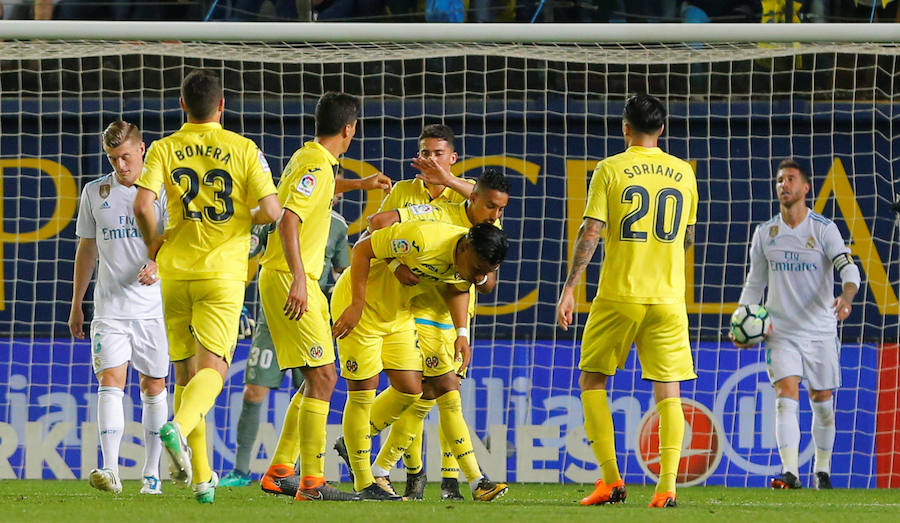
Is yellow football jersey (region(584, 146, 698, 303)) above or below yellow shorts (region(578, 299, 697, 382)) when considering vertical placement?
above

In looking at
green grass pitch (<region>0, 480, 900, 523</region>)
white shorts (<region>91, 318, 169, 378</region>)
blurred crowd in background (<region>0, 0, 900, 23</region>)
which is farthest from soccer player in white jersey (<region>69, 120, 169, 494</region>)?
blurred crowd in background (<region>0, 0, 900, 23</region>)

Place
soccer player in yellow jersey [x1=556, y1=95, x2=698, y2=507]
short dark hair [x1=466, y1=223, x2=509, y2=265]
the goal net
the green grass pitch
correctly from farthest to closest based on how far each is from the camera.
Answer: the goal net
soccer player in yellow jersey [x1=556, y1=95, x2=698, y2=507]
short dark hair [x1=466, y1=223, x2=509, y2=265]
the green grass pitch

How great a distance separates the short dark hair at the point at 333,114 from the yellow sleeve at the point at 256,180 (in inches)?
19.1

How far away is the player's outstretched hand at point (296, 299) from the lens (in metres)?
5.71

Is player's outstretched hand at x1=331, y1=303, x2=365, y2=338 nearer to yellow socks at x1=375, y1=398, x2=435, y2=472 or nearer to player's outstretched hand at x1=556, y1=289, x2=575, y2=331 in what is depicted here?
yellow socks at x1=375, y1=398, x2=435, y2=472

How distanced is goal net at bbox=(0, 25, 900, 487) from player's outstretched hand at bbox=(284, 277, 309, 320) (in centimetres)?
312

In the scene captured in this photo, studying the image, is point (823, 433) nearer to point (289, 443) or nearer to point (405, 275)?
point (405, 275)

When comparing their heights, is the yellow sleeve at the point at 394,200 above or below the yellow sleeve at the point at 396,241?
above

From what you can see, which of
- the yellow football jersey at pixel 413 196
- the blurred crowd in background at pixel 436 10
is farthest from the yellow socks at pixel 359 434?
the blurred crowd in background at pixel 436 10

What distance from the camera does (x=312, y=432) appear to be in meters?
6.02

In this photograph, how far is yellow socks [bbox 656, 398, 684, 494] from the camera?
19.5 ft

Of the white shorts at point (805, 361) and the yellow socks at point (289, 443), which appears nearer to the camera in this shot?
the yellow socks at point (289, 443)

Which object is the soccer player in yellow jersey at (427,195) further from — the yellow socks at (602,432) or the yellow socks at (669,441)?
the yellow socks at (669,441)

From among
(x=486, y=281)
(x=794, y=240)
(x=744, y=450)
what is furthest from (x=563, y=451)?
(x=486, y=281)
